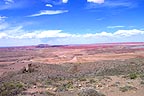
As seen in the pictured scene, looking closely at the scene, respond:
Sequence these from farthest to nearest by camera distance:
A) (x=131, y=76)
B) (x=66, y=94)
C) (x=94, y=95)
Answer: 1. (x=131, y=76)
2. (x=66, y=94)
3. (x=94, y=95)

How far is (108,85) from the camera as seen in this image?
1730cm

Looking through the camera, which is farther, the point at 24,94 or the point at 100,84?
the point at 100,84

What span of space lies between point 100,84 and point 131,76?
3.68 m

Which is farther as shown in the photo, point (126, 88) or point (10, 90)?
point (126, 88)

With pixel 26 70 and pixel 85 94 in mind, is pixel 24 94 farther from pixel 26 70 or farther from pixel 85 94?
pixel 26 70

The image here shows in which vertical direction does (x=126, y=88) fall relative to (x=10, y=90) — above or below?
below

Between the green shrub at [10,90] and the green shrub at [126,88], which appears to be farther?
the green shrub at [126,88]

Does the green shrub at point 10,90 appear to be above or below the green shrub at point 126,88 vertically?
above

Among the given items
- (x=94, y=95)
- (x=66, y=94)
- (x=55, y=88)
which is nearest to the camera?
(x=94, y=95)

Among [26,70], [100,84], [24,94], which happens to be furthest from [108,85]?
[26,70]

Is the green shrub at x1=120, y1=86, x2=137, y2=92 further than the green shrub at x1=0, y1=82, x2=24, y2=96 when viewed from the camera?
Yes

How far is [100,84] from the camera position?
17.6m

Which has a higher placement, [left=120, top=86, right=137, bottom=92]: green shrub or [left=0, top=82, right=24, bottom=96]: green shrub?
[left=0, top=82, right=24, bottom=96]: green shrub

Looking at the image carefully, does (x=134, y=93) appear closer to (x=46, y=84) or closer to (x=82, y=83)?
(x=82, y=83)
